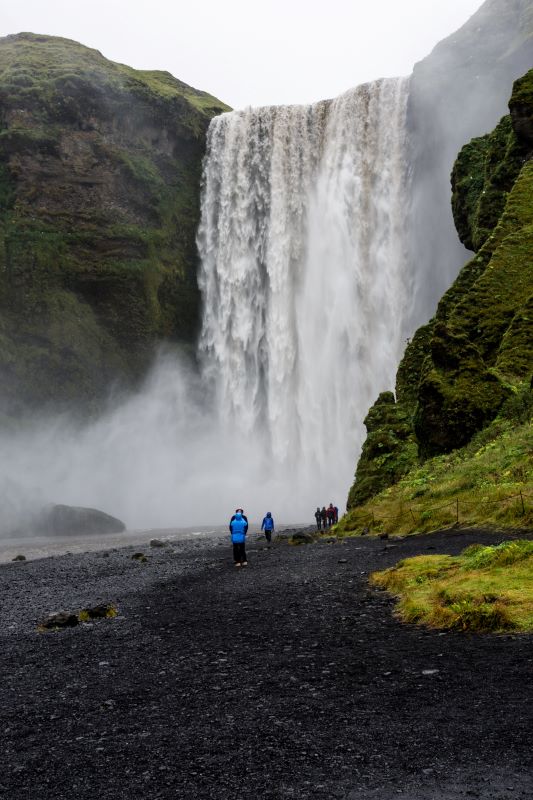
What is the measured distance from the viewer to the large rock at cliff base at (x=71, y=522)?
165ft

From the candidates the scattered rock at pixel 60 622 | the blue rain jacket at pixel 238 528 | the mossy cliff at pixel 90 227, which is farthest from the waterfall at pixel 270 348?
the scattered rock at pixel 60 622

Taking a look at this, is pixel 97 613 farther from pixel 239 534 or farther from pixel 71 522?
pixel 71 522

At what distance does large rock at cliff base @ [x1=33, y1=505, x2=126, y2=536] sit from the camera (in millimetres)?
50188

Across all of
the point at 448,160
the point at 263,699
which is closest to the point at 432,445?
the point at 263,699

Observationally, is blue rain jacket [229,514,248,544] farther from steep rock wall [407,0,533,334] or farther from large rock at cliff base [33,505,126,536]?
steep rock wall [407,0,533,334]

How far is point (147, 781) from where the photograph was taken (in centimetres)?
557

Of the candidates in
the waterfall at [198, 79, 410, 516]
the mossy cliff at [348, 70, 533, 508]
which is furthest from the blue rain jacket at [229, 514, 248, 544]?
the waterfall at [198, 79, 410, 516]

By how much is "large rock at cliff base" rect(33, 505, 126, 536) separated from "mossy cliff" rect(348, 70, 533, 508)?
1010 inches

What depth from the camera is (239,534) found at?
20.6 metres

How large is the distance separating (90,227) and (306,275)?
859 inches

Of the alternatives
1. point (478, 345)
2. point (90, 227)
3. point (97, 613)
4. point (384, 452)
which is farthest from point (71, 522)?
point (97, 613)

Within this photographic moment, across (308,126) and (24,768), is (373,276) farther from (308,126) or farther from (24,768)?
(24,768)

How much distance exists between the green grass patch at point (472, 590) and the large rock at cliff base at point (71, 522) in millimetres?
40421

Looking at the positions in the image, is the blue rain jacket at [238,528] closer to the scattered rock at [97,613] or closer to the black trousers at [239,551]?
the black trousers at [239,551]
